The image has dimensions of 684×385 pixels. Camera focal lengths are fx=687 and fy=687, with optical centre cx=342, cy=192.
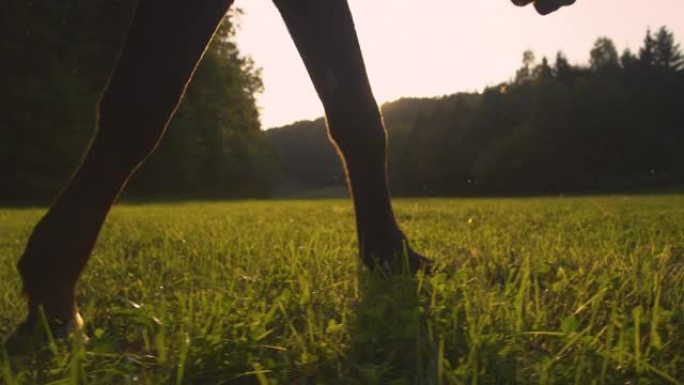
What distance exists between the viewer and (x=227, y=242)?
4773 mm

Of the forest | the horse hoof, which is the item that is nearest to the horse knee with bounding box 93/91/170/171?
the horse hoof

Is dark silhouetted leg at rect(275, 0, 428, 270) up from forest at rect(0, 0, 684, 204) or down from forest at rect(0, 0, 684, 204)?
down

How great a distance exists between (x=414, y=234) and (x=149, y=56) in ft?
12.7

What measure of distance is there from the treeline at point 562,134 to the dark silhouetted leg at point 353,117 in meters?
56.9

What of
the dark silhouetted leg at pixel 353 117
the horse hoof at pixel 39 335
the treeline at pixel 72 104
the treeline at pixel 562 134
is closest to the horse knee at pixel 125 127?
the horse hoof at pixel 39 335

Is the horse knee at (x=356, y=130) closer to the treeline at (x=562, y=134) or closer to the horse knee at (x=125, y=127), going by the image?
the horse knee at (x=125, y=127)

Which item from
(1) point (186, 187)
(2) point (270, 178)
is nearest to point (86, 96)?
(1) point (186, 187)

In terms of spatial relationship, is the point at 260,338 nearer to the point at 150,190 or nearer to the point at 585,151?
the point at 150,190

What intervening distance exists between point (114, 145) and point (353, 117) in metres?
1.08

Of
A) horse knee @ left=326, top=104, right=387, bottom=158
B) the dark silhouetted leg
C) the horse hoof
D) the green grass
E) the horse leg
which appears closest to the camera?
the green grass

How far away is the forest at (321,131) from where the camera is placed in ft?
103

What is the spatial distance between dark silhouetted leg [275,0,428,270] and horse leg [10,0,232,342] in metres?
0.68

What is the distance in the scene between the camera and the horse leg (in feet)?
6.79

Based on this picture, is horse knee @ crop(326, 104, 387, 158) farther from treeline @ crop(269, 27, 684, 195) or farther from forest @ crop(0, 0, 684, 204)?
treeline @ crop(269, 27, 684, 195)
